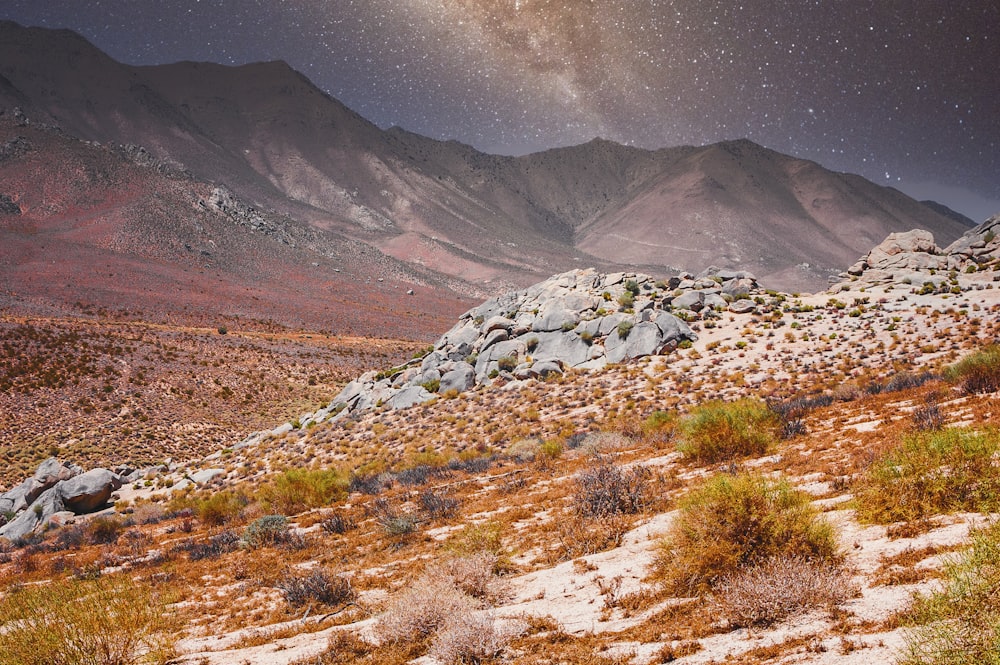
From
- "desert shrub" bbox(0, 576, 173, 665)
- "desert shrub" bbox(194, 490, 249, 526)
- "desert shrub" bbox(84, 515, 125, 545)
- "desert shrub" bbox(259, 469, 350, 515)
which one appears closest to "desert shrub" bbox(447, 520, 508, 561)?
"desert shrub" bbox(0, 576, 173, 665)

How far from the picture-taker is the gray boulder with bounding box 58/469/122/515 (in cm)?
1883

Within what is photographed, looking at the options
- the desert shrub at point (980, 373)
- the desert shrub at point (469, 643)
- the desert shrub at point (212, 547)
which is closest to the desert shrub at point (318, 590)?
the desert shrub at point (469, 643)

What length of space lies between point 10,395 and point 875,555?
4247 cm

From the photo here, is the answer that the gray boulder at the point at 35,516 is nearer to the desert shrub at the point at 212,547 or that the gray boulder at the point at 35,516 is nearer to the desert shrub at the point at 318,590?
the desert shrub at the point at 212,547

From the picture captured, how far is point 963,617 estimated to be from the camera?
3252mm

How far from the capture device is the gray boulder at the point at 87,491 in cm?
1883

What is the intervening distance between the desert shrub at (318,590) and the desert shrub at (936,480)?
710 centimetres

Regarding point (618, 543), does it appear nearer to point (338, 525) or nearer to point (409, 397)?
point (338, 525)

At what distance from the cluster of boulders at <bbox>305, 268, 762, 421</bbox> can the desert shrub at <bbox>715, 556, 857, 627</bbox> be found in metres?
20.4

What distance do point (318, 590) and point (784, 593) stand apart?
20.7ft

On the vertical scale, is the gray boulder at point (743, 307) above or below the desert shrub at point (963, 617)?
above

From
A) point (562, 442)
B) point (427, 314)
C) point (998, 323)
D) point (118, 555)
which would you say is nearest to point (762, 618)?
point (562, 442)

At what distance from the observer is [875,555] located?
4969 mm

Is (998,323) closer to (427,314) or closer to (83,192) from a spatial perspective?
(427,314)
